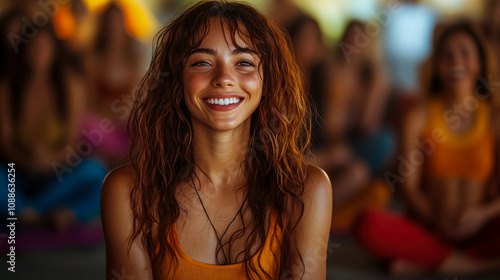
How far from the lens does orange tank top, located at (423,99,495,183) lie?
234 cm

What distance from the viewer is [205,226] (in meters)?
1.08

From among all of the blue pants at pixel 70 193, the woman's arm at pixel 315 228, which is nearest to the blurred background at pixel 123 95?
the blue pants at pixel 70 193

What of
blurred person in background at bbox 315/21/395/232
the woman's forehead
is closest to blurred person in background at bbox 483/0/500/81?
blurred person in background at bbox 315/21/395/232

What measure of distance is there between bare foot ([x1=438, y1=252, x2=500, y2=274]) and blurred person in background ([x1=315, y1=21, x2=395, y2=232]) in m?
0.71

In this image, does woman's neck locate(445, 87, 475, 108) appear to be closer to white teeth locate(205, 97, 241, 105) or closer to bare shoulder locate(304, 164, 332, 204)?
bare shoulder locate(304, 164, 332, 204)

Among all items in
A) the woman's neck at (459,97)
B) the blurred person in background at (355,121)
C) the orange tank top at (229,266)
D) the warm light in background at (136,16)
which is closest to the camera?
the orange tank top at (229,266)

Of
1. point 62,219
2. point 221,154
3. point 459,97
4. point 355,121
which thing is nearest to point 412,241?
point 459,97

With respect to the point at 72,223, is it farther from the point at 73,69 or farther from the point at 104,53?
the point at 104,53

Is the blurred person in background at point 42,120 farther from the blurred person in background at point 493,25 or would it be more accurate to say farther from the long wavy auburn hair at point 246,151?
the blurred person in background at point 493,25

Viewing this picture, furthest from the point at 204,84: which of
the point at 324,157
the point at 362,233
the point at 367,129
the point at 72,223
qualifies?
the point at 367,129

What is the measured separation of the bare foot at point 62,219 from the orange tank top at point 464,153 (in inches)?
62.0

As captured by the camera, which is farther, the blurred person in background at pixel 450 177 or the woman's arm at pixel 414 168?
the woman's arm at pixel 414 168

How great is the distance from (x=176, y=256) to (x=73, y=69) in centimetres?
225

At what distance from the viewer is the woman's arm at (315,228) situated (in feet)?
3.46
